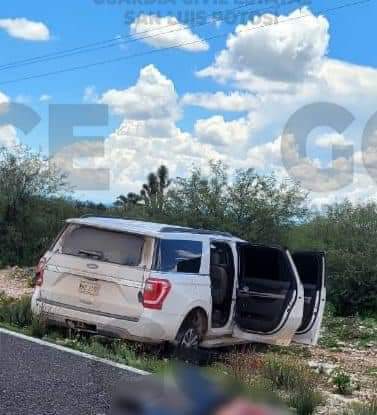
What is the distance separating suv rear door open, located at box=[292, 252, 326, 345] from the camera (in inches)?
384

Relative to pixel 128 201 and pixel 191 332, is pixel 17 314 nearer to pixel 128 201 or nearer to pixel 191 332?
pixel 191 332

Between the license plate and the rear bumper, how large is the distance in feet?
0.70

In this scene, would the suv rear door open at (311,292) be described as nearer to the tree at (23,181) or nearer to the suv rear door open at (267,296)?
the suv rear door open at (267,296)

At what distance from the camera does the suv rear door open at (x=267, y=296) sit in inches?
367

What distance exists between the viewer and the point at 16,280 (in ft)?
71.4

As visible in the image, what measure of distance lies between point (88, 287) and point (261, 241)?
38.2ft

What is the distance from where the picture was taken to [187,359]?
864 cm

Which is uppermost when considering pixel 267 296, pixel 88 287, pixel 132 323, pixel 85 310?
pixel 88 287

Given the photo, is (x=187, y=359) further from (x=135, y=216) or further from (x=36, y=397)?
(x=135, y=216)

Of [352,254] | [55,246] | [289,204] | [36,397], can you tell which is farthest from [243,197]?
[36,397]

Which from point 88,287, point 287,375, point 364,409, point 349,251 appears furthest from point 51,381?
point 349,251

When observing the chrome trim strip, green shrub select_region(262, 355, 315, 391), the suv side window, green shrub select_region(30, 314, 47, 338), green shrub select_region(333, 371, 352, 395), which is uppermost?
the suv side window

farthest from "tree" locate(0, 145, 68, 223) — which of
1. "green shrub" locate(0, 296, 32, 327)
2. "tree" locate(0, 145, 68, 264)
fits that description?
"green shrub" locate(0, 296, 32, 327)

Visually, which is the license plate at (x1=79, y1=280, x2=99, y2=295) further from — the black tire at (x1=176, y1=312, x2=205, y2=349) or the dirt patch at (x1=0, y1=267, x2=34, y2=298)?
the dirt patch at (x1=0, y1=267, x2=34, y2=298)
